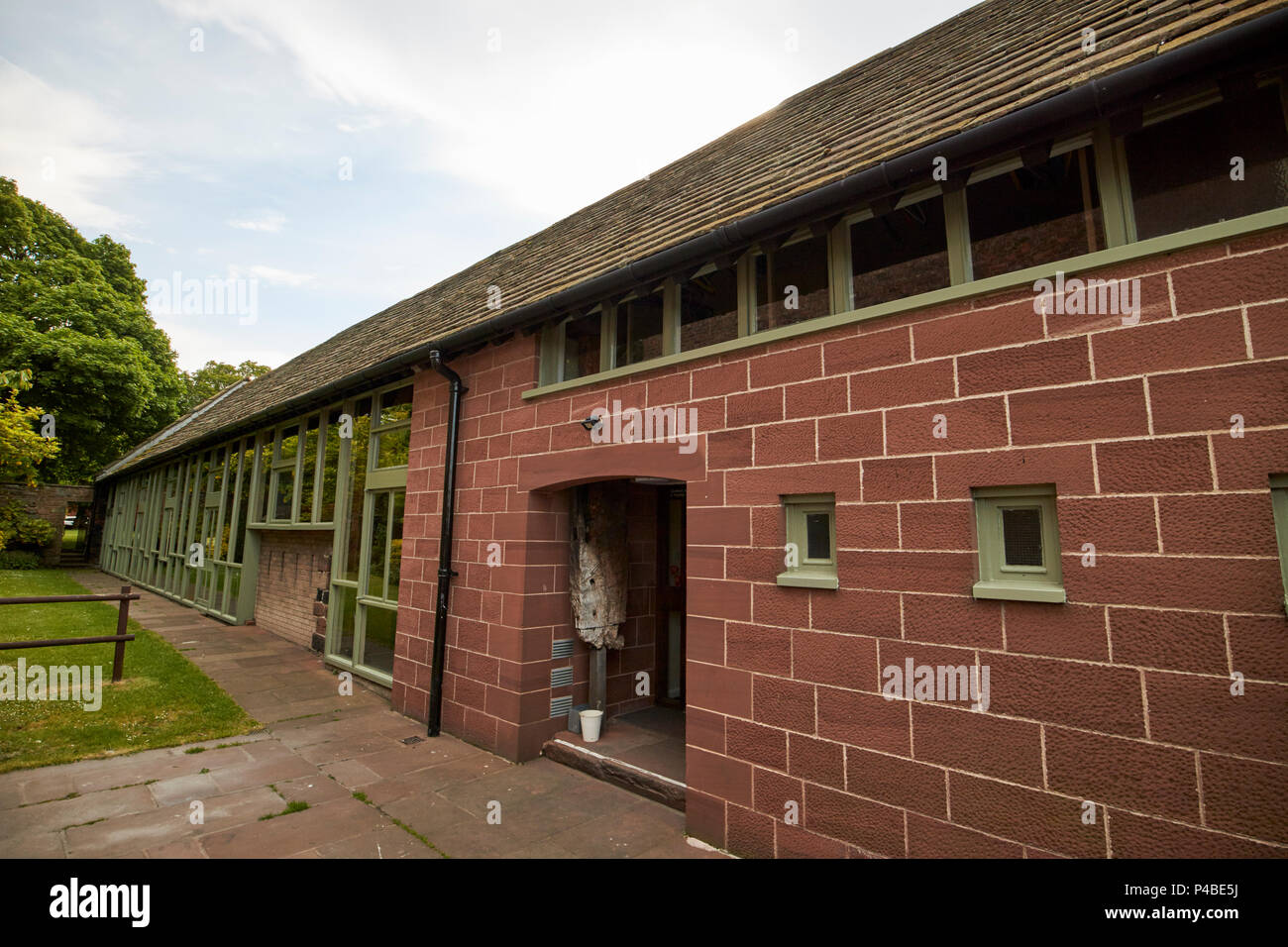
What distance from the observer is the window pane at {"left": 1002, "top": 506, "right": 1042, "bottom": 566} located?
2664 millimetres

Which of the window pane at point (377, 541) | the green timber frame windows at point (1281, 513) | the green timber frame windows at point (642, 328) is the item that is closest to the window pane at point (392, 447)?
the window pane at point (377, 541)

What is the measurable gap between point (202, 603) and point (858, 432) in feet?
49.1

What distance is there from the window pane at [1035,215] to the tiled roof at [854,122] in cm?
34

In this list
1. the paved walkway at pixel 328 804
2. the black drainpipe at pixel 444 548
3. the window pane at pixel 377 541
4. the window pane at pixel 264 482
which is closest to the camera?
the paved walkway at pixel 328 804

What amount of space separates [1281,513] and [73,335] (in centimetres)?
2881

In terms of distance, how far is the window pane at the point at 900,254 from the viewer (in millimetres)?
3145

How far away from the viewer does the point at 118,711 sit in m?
5.89

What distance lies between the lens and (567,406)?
504 centimetres

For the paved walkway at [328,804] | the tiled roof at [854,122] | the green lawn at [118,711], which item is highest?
the tiled roof at [854,122]

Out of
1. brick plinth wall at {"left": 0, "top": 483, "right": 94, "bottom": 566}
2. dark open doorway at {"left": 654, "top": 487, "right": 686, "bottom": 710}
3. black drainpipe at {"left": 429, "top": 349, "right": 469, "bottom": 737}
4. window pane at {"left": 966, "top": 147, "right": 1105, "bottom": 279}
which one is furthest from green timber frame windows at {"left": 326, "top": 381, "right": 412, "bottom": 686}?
brick plinth wall at {"left": 0, "top": 483, "right": 94, "bottom": 566}

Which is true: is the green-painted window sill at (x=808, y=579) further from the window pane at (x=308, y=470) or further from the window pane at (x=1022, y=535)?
the window pane at (x=308, y=470)

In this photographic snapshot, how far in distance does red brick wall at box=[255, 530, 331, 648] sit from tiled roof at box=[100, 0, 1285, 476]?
3.33 m

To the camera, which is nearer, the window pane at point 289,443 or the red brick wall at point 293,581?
the red brick wall at point 293,581

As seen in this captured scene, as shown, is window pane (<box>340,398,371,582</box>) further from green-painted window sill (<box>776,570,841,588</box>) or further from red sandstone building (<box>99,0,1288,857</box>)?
green-painted window sill (<box>776,570,841,588</box>)
